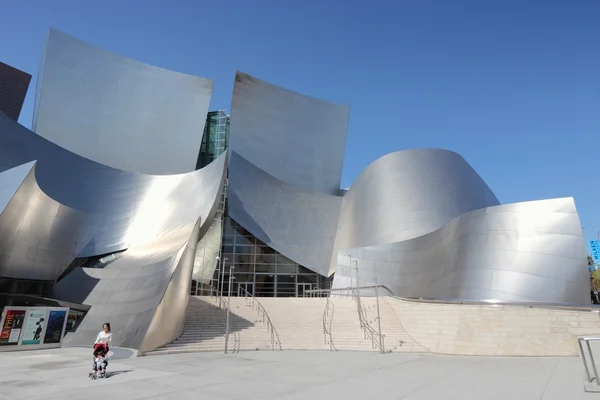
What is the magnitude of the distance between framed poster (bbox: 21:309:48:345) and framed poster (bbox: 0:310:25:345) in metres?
0.17

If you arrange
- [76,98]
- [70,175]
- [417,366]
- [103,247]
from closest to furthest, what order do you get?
[417,366] < [103,247] < [70,175] < [76,98]

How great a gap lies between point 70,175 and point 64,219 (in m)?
5.20

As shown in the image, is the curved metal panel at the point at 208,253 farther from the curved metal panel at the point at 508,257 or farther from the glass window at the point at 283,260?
the curved metal panel at the point at 508,257

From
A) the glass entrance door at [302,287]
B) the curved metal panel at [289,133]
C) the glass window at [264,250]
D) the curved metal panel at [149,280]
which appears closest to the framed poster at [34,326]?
the curved metal panel at [149,280]

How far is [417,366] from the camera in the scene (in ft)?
27.4

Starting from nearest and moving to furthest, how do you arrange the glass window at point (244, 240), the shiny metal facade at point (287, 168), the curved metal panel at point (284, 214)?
the curved metal panel at point (284, 214)
the shiny metal facade at point (287, 168)
the glass window at point (244, 240)

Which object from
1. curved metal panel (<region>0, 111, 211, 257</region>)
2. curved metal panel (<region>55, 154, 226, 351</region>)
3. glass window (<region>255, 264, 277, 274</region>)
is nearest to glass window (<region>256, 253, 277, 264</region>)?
glass window (<region>255, 264, 277, 274</region>)

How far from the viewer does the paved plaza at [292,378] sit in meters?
→ 5.44

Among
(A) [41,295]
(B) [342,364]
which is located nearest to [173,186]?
(A) [41,295]

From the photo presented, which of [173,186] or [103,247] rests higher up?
[173,186]

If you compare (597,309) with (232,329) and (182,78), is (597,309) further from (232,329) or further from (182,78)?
(182,78)

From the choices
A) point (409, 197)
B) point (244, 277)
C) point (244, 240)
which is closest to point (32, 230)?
point (244, 240)

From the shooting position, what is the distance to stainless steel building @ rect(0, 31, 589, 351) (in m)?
13.0

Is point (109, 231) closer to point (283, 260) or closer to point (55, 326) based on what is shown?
point (55, 326)
